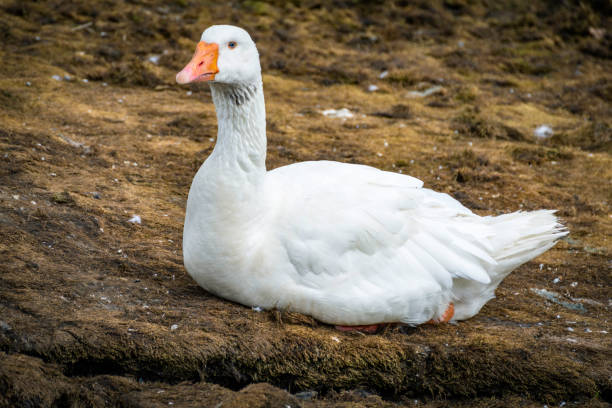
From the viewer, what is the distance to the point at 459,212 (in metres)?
4.99

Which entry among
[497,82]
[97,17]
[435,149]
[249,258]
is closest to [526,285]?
[249,258]

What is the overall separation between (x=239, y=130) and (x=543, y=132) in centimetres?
693

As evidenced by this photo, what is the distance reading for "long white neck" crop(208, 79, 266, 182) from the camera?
4402 millimetres

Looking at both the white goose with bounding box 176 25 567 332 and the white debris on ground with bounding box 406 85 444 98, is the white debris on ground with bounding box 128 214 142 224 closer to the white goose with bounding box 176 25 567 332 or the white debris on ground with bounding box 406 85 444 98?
the white goose with bounding box 176 25 567 332

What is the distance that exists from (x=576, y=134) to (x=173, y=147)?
234 inches

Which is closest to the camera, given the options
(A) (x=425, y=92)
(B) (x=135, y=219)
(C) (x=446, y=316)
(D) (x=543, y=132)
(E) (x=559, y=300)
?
(C) (x=446, y=316)

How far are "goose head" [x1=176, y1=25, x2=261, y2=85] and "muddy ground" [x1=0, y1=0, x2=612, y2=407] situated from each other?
5.01 feet

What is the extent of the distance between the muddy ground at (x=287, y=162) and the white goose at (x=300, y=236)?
0.65 feet

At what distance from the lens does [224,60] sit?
418 centimetres

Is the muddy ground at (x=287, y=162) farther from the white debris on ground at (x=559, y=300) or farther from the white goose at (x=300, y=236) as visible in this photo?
the white goose at (x=300, y=236)

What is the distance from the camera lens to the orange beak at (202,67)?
4.07 m

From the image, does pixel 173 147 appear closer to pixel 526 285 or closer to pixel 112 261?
pixel 112 261

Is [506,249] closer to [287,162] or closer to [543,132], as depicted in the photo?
[287,162]

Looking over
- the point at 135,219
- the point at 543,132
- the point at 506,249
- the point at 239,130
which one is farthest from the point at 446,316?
the point at 543,132
